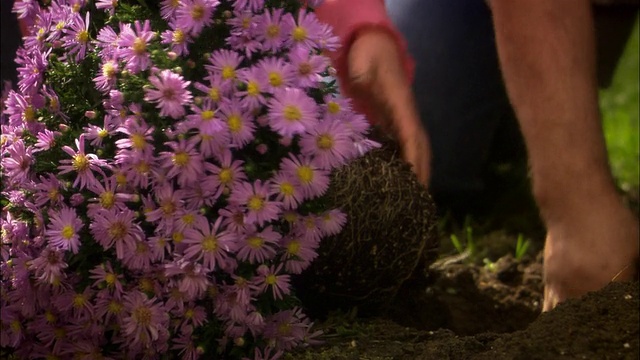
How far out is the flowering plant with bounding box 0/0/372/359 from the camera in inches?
49.1

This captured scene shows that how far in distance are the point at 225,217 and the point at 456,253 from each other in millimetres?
1531

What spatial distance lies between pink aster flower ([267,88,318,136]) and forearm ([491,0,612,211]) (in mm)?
553

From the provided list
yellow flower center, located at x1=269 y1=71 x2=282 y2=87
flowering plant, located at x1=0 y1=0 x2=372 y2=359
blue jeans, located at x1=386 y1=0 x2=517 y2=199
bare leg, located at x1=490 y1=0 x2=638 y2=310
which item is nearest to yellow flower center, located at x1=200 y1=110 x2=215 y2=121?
flowering plant, located at x1=0 y1=0 x2=372 y2=359

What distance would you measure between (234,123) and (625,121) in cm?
334

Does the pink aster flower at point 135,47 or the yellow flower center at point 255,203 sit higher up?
the pink aster flower at point 135,47

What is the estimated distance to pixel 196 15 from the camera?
1267mm

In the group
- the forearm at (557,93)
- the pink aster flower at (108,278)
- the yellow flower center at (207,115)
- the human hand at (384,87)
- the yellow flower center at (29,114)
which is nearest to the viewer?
the yellow flower center at (207,115)

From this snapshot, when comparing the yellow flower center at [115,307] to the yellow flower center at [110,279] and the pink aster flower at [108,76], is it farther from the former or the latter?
the pink aster flower at [108,76]

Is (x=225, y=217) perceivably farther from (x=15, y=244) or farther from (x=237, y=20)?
(x=15, y=244)

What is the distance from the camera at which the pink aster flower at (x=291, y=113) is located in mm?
1217

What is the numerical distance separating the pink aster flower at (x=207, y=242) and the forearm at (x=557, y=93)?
2.20 feet

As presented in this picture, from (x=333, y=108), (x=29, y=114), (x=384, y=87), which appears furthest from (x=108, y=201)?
(x=384, y=87)

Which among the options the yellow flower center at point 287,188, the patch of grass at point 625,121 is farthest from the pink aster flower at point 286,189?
the patch of grass at point 625,121

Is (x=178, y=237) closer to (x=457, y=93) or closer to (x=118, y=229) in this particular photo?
(x=118, y=229)
